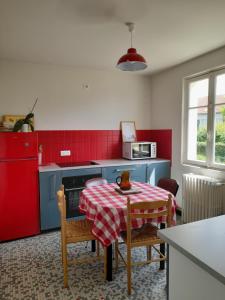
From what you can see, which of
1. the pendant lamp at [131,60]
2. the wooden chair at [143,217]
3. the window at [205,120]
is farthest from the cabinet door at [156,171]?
the pendant lamp at [131,60]

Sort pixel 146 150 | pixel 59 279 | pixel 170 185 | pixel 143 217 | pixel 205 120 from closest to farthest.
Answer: pixel 143 217 → pixel 59 279 → pixel 170 185 → pixel 205 120 → pixel 146 150

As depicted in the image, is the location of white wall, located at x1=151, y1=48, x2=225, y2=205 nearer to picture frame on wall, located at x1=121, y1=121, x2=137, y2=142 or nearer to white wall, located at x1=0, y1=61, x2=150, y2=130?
white wall, located at x1=0, y1=61, x2=150, y2=130

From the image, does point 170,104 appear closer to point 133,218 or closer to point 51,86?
point 51,86

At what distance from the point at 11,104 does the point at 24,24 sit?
1.42 metres

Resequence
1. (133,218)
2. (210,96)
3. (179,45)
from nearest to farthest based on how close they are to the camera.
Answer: (133,218), (179,45), (210,96)

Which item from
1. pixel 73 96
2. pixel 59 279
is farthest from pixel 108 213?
pixel 73 96

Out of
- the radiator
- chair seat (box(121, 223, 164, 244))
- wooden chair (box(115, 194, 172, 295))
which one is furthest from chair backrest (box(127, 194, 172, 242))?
the radiator

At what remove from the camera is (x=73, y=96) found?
147 inches

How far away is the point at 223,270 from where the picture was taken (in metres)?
0.83

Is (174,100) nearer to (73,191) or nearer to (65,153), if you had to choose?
(65,153)

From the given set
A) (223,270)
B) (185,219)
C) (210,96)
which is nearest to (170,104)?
(210,96)

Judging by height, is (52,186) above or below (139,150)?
below

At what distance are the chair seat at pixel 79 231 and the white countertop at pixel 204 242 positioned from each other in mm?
1087

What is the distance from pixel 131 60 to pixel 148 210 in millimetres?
1329
